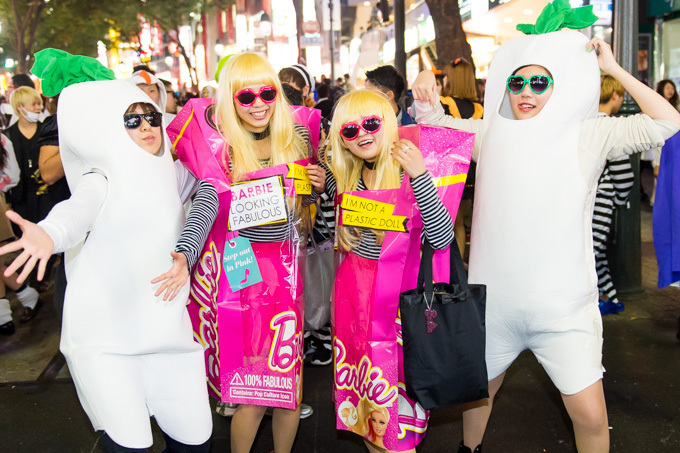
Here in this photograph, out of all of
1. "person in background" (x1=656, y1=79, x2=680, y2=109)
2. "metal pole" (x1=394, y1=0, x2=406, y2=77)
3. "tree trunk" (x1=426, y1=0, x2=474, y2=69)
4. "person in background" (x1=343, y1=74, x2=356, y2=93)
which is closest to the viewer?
"person in background" (x1=343, y1=74, x2=356, y2=93)

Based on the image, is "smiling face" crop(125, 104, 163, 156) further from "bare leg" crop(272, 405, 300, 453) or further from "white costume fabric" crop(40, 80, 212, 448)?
"bare leg" crop(272, 405, 300, 453)

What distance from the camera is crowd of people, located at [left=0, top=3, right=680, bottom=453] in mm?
2330

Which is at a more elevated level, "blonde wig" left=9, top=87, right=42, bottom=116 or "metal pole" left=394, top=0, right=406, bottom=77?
"metal pole" left=394, top=0, right=406, bottom=77

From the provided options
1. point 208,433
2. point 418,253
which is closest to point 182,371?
point 208,433

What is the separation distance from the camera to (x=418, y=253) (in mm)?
2615

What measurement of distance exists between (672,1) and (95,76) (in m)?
13.0

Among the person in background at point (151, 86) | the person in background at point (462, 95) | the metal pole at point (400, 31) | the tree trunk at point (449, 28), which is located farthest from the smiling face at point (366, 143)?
the metal pole at point (400, 31)

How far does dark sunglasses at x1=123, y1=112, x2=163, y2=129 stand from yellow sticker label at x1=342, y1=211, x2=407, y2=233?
2.76 feet

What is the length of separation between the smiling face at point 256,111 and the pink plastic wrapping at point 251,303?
13 centimetres

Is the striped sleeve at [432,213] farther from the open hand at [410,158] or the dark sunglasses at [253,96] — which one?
the dark sunglasses at [253,96]

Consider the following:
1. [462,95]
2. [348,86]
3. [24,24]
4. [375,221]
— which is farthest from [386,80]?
[24,24]

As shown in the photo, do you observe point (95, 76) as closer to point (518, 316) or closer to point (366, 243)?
point (366, 243)

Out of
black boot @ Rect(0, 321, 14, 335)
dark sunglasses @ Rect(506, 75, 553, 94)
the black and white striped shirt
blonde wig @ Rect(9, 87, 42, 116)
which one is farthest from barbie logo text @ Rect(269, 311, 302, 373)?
blonde wig @ Rect(9, 87, 42, 116)

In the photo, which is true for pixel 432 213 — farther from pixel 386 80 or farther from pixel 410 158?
pixel 386 80
